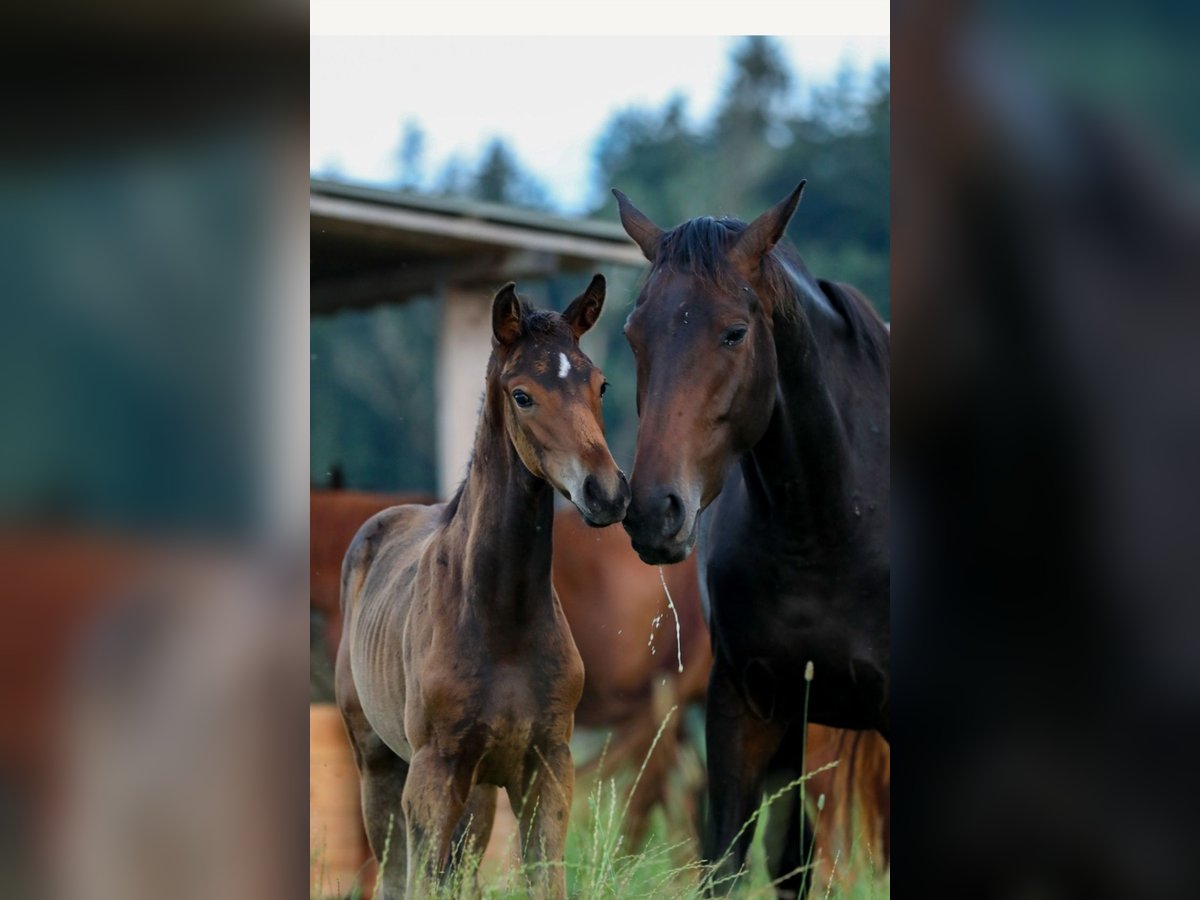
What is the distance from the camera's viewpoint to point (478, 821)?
Answer: 11.4 feet

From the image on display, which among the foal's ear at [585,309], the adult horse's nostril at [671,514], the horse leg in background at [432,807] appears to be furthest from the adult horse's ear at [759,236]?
the horse leg in background at [432,807]

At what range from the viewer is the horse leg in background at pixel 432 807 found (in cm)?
325

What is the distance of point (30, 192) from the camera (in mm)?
2545

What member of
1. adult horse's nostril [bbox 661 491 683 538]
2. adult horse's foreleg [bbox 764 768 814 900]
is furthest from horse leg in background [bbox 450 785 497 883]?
adult horse's nostril [bbox 661 491 683 538]

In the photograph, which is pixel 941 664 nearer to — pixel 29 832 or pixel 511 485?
pixel 511 485

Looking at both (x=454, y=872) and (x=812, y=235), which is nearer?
(x=454, y=872)

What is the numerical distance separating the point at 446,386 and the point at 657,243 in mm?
744

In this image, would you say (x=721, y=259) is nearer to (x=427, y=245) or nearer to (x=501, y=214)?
(x=501, y=214)

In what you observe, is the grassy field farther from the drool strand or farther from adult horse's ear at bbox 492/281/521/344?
adult horse's ear at bbox 492/281/521/344

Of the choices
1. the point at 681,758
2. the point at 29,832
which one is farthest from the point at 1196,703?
the point at 29,832

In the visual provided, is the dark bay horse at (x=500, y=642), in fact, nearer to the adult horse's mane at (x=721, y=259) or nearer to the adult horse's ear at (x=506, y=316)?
the adult horse's ear at (x=506, y=316)

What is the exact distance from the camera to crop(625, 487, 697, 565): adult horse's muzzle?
9.80ft

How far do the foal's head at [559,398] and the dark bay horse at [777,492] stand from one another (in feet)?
0.50

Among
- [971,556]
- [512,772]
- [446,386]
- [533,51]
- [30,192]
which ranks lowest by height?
[512,772]
